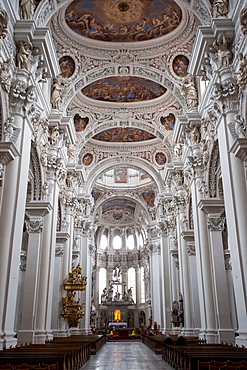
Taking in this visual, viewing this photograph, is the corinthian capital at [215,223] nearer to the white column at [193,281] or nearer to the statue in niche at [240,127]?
the white column at [193,281]

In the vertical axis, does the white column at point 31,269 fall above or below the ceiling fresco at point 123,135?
below

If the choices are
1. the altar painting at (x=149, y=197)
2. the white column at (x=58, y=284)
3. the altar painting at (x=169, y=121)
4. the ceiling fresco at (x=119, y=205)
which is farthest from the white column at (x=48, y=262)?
the ceiling fresco at (x=119, y=205)

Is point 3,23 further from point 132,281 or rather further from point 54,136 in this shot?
point 132,281

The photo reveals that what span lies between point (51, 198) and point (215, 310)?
24.7 ft

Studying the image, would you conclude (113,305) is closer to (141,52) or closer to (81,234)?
(81,234)

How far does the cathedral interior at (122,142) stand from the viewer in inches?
383

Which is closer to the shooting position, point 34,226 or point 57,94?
point 34,226

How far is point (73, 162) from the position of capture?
65.9 ft

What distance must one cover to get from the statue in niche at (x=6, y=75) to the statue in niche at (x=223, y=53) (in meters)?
5.94

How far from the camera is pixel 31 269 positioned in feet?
42.8

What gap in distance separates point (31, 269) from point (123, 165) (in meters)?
15.7

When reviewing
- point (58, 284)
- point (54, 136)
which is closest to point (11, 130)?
point (54, 136)

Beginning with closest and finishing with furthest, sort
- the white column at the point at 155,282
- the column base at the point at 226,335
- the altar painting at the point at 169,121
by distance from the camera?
1. the column base at the point at 226,335
2. the altar painting at the point at 169,121
3. the white column at the point at 155,282

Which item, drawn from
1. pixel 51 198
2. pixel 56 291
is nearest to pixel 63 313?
pixel 56 291
